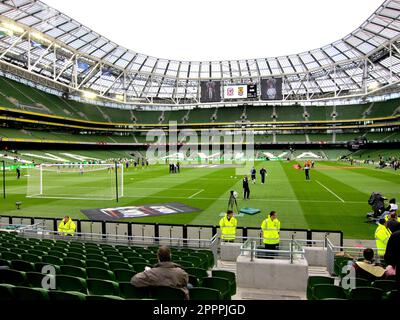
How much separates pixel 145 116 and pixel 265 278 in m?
106

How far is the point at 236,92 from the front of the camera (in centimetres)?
8362

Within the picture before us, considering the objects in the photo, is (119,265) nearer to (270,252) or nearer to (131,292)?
(131,292)

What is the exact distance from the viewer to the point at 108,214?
64.6ft

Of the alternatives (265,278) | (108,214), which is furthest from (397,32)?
(265,278)

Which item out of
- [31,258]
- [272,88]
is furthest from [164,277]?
[272,88]

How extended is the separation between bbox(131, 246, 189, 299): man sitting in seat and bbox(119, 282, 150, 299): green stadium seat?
0.48ft

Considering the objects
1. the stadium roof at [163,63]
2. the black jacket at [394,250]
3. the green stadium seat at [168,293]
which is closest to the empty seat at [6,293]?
the green stadium seat at [168,293]

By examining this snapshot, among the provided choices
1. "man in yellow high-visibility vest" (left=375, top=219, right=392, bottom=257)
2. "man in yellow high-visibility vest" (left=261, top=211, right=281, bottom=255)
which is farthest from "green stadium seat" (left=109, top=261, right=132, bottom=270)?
"man in yellow high-visibility vest" (left=375, top=219, right=392, bottom=257)

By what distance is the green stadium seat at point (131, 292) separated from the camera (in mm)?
4734

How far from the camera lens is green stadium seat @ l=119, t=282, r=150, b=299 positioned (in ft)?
15.5

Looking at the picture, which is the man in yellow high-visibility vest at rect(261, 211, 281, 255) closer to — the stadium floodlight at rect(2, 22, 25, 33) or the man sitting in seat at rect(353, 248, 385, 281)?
the man sitting in seat at rect(353, 248, 385, 281)

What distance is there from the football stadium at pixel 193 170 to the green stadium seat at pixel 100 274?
0.04 meters

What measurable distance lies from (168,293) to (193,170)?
47.4 meters
